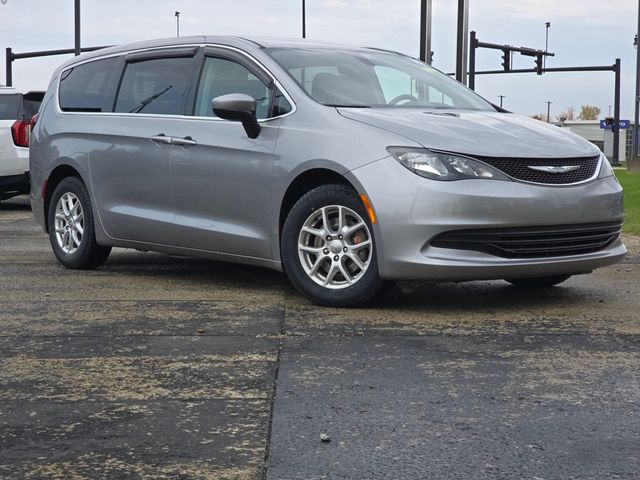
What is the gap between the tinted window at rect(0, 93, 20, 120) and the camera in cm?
1634

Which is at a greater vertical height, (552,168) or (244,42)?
(244,42)

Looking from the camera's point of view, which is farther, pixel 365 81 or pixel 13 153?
pixel 13 153

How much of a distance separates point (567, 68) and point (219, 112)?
A: 45570mm

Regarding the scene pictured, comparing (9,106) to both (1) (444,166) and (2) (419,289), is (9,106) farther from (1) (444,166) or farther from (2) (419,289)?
(1) (444,166)

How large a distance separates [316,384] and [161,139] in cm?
349

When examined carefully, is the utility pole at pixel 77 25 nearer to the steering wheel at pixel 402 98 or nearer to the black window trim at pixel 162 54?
the black window trim at pixel 162 54

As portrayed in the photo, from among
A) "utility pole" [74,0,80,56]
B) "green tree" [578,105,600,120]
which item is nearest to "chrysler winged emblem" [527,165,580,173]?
"utility pole" [74,0,80,56]

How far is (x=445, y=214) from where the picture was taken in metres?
6.38

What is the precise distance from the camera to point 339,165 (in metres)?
6.68

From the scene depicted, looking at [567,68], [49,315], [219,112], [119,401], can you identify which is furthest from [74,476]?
[567,68]

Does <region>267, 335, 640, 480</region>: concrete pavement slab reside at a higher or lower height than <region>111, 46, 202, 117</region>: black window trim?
lower

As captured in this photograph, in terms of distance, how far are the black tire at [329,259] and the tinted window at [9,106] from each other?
10.2m

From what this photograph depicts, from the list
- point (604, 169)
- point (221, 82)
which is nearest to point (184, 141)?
point (221, 82)

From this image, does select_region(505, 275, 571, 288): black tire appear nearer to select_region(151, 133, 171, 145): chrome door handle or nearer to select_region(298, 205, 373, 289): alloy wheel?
select_region(298, 205, 373, 289): alloy wheel
